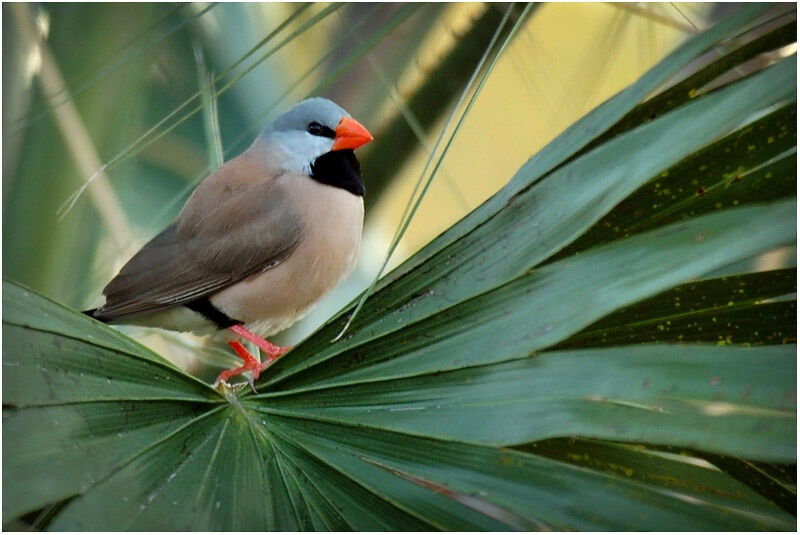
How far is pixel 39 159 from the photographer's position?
1417 millimetres

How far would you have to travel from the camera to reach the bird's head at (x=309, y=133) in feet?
4.98

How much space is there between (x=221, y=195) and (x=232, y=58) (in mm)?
245

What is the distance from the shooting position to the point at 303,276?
150cm

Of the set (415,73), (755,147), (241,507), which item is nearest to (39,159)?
(415,73)

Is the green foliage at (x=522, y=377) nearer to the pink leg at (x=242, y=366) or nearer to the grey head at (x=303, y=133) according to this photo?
the pink leg at (x=242, y=366)

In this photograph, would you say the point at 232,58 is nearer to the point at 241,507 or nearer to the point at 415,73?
the point at 415,73

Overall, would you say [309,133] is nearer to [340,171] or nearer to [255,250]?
[340,171]

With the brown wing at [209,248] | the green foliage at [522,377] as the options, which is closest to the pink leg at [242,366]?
the brown wing at [209,248]

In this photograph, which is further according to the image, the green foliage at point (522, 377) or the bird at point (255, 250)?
the bird at point (255, 250)

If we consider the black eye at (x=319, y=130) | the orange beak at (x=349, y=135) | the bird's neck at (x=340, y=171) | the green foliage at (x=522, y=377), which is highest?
the black eye at (x=319, y=130)

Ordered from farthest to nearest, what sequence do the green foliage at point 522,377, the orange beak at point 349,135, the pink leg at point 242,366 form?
the orange beak at point 349,135 < the pink leg at point 242,366 < the green foliage at point 522,377

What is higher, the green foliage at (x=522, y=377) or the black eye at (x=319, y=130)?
the black eye at (x=319, y=130)

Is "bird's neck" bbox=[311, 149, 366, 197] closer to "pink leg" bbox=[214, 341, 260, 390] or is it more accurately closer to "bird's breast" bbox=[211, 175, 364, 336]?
"bird's breast" bbox=[211, 175, 364, 336]

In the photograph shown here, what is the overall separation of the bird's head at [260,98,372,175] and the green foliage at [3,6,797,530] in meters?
0.58
